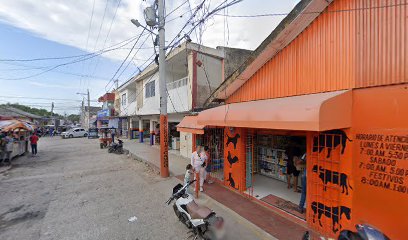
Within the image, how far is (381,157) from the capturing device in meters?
3.62

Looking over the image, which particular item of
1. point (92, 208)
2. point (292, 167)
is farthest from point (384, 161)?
point (92, 208)

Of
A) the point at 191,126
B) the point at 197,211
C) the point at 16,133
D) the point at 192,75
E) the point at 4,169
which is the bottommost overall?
the point at 4,169

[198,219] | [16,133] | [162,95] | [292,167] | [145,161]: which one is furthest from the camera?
[16,133]

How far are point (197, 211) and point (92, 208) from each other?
3.66 metres

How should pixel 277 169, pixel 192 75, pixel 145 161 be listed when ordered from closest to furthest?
1. pixel 277 169
2. pixel 192 75
3. pixel 145 161

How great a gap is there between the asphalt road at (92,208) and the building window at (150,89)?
25.6 feet

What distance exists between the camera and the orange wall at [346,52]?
11.7 ft

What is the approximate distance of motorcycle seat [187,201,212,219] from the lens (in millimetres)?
4089

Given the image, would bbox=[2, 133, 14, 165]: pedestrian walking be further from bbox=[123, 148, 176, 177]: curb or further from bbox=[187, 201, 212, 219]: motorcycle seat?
bbox=[187, 201, 212, 219]: motorcycle seat

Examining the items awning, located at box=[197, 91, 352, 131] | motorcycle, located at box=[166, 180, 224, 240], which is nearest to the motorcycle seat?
motorcycle, located at box=[166, 180, 224, 240]

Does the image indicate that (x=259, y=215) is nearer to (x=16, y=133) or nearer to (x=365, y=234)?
(x=365, y=234)

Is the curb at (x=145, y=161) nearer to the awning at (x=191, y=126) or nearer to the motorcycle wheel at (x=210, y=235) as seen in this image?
the awning at (x=191, y=126)

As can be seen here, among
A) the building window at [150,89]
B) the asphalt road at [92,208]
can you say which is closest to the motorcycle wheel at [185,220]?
the asphalt road at [92,208]

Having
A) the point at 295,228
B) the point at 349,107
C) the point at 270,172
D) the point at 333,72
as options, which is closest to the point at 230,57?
the point at 270,172
